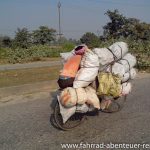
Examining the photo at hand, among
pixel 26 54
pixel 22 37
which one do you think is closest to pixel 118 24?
pixel 22 37

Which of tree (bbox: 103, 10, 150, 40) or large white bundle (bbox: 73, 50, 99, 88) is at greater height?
large white bundle (bbox: 73, 50, 99, 88)

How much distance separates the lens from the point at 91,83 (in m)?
5.70

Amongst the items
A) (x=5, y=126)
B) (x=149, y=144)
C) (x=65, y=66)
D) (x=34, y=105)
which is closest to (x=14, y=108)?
(x=34, y=105)

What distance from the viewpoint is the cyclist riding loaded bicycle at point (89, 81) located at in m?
5.27

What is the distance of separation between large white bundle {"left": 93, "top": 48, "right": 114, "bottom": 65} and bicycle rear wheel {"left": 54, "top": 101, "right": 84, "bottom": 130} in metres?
1.04

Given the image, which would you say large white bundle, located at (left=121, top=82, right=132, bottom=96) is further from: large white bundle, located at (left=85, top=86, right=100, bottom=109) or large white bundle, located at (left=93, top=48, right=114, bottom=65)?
large white bundle, located at (left=85, top=86, right=100, bottom=109)

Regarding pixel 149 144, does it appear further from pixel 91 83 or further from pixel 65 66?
pixel 65 66

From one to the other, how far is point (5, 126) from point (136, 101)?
3.23m

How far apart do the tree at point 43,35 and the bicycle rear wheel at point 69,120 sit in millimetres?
38017

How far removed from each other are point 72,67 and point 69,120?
918 mm

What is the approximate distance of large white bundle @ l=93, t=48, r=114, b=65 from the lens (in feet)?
19.2

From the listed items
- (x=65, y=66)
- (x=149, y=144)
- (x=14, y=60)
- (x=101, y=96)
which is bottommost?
(x=14, y=60)

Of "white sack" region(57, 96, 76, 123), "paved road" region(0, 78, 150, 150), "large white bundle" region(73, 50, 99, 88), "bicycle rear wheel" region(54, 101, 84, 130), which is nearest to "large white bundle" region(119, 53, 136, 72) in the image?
"large white bundle" region(73, 50, 99, 88)

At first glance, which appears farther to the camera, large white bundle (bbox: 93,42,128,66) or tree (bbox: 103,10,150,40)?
tree (bbox: 103,10,150,40)
